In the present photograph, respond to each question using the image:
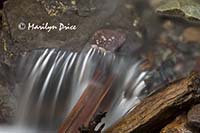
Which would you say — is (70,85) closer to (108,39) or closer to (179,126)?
(108,39)

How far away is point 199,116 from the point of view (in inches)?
72.2

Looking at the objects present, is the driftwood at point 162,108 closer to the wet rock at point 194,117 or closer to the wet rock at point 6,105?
the wet rock at point 194,117

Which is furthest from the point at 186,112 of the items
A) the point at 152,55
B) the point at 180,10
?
the point at 180,10

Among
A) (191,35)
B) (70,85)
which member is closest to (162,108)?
(70,85)

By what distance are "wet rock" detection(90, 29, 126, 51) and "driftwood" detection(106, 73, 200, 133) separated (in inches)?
24.3

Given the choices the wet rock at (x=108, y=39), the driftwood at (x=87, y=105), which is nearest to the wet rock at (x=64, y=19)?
the wet rock at (x=108, y=39)

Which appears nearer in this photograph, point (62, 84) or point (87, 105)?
point (87, 105)

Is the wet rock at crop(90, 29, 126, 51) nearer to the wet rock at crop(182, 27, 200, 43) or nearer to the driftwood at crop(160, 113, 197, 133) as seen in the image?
the wet rock at crop(182, 27, 200, 43)

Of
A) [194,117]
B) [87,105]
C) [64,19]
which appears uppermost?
[64,19]

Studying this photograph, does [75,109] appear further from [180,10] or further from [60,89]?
[180,10]

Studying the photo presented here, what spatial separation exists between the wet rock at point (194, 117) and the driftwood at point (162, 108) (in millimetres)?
39

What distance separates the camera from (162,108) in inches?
76.5

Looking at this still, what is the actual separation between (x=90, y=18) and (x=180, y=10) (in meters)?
0.64

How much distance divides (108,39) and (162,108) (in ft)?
2.60
